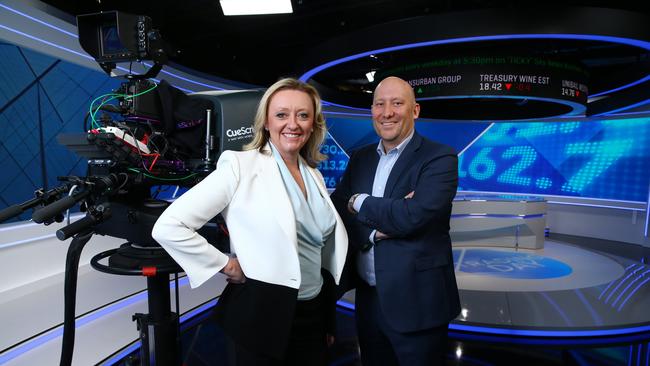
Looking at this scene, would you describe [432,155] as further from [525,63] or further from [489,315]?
[525,63]

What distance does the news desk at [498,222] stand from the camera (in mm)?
5809

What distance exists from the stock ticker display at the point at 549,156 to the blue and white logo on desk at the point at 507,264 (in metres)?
2.92

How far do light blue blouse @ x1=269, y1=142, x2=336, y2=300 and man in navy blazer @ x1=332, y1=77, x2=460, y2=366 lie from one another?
0.93 feet

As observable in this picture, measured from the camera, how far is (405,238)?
159 centimetres

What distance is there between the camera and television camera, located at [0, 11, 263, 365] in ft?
3.62

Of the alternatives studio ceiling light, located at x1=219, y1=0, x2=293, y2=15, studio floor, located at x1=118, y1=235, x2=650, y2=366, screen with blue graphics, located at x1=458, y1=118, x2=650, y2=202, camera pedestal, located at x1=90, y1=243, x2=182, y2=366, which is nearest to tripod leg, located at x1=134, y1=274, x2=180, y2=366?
camera pedestal, located at x1=90, y1=243, x2=182, y2=366

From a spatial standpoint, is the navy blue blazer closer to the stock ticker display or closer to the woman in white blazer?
the woman in white blazer

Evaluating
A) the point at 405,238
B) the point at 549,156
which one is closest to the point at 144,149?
the point at 405,238

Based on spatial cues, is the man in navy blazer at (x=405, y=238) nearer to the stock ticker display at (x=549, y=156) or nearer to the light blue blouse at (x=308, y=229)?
the light blue blouse at (x=308, y=229)

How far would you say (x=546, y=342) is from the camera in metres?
2.88

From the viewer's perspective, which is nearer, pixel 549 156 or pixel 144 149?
pixel 144 149

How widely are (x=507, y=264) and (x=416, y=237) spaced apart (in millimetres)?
3911

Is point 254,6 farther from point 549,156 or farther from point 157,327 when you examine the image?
point 549,156

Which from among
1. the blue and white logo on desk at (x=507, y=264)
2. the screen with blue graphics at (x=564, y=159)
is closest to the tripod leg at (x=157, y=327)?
the blue and white logo on desk at (x=507, y=264)
